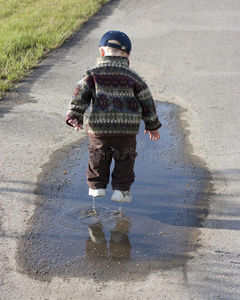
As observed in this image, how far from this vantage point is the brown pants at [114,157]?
3.88m

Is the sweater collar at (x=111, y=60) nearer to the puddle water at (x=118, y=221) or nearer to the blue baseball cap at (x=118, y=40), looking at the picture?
the blue baseball cap at (x=118, y=40)

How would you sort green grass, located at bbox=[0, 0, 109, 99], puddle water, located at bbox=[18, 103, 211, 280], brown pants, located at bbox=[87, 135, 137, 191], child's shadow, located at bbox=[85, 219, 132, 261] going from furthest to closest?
green grass, located at bbox=[0, 0, 109, 99], brown pants, located at bbox=[87, 135, 137, 191], child's shadow, located at bbox=[85, 219, 132, 261], puddle water, located at bbox=[18, 103, 211, 280]

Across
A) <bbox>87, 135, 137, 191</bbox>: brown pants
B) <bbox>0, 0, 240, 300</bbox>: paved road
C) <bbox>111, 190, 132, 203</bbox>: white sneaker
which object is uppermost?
<bbox>87, 135, 137, 191</bbox>: brown pants

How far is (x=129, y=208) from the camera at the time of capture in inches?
164

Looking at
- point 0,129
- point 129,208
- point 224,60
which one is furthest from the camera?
point 224,60

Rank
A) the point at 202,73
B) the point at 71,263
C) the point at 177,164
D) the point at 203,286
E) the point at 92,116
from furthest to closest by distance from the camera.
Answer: the point at 202,73, the point at 177,164, the point at 92,116, the point at 71,263, the point at 203,286

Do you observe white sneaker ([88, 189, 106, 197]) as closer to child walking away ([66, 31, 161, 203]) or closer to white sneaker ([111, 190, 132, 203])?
white sneaker ([111, 190, 132, 203])

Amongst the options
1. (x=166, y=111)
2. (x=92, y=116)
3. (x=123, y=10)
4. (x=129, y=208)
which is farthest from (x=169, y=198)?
(x=123, y=10)

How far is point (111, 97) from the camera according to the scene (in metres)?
3.70

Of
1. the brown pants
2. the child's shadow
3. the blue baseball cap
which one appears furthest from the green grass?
the child's shadow

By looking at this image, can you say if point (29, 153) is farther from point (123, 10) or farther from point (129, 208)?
point (123, 10)

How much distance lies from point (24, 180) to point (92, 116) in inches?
47.7

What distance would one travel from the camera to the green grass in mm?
7520

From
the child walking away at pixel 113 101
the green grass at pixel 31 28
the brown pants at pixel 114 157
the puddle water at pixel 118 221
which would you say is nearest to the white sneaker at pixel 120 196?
the brown pants at pixel 114 157
